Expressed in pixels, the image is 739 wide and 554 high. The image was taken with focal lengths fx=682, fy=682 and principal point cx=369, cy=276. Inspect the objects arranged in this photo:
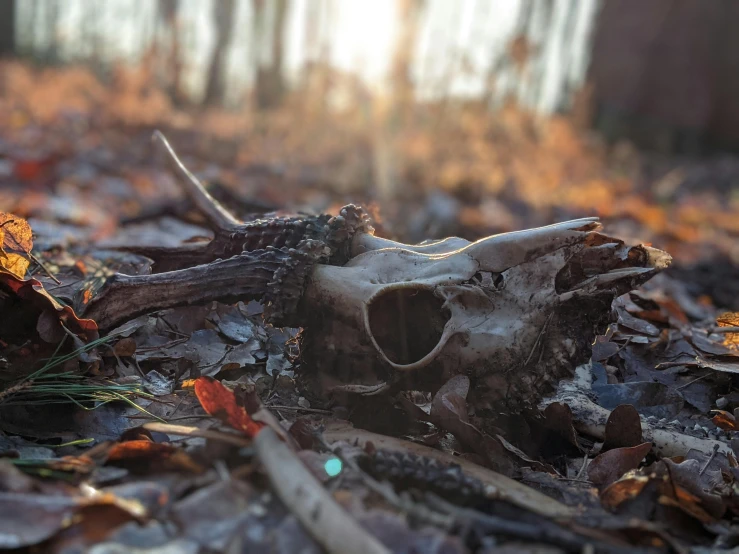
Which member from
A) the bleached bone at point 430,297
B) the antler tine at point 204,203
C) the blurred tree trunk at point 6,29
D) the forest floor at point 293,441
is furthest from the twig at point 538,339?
the blurred tree trunk at point 6,29

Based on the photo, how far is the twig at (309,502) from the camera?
1290 millimetres

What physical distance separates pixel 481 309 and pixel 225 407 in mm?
794

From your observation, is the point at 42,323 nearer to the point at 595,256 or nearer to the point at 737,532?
the point at 595,256

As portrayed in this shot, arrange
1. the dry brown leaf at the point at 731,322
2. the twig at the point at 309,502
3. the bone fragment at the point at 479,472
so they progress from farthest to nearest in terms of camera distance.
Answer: the dry brown leaf at the point at 731,322 < the bone fragment at the point at 479,472 < the twig at the point at 309,502

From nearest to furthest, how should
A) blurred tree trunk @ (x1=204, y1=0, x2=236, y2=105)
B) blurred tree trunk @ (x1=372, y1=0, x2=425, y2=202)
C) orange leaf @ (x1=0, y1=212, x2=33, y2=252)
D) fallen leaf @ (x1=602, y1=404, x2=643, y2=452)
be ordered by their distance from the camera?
fallen leaf @ (x1=602, y1=404, x2=643, y2=452), orange leaf @ (x1=0, y1=212, x2=33, y2=252), blurred tree trunk @ (x1=372, y1=0, x2=425, y2=202), blurred tree trunk @ (x1=204, y1=0, x2=236, y2=105)

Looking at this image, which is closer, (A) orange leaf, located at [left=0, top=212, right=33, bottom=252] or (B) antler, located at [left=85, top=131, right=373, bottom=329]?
(B) antler, located at [left=85, top=131, right=373, bottom=329]

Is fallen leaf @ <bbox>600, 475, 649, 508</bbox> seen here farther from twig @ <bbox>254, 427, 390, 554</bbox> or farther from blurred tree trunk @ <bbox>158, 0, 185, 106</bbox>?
blurred tree trunk @ <bbox>158, 0, 185, 106</bbox>

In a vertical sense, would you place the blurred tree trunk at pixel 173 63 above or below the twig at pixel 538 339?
above

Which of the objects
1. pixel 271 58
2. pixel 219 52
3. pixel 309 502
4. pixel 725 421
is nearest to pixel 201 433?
pixel 309 502

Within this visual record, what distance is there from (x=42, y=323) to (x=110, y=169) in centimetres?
671

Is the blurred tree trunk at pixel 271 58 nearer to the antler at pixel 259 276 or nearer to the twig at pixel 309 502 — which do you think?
the antler at pixel 259 276

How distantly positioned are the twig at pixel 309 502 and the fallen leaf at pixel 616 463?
87 centimetres

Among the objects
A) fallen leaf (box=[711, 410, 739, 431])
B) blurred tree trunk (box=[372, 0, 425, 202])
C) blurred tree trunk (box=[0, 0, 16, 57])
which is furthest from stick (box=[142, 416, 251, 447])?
blurred tree trunk (box=[0, 0, 16, 57])

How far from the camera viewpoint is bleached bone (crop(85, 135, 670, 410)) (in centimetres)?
196
